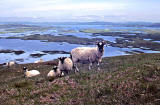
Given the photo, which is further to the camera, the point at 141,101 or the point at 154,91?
the point at 154,91

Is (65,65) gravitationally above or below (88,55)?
below

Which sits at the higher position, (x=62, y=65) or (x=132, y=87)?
(x=132, y=87)

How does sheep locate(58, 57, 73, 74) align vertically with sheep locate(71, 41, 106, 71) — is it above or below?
below

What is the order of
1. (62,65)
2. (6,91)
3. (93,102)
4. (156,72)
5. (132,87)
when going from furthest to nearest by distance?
(62,65) < (6,91) < (156,72) < (132,87) < (93,102)

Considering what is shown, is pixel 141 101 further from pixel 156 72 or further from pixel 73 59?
pixel 73 59

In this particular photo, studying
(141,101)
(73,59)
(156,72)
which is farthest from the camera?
(73,59)

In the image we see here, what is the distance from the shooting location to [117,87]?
29.2 ft

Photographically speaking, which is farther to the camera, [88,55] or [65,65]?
[88,55]

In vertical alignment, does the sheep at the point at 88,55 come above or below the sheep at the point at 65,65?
above

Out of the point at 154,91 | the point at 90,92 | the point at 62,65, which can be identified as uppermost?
the point at 154,91

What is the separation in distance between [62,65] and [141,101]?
14251 millimetres

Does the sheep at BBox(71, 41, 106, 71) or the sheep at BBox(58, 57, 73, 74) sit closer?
the sheep at BBox(58, 57, 73, 74)

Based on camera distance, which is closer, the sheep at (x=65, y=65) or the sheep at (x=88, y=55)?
the sheep at (x=65, y=65)

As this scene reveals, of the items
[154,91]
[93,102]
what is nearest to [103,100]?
[93,102]
